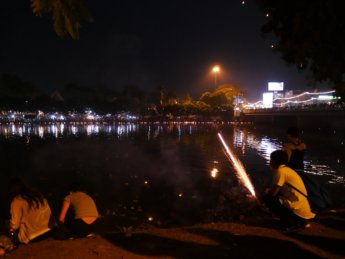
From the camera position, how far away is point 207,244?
21.6ft

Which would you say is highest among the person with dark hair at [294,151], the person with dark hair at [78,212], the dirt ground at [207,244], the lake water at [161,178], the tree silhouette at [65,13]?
the tree silhouette at [65,13]

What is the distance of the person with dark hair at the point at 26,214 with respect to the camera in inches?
240

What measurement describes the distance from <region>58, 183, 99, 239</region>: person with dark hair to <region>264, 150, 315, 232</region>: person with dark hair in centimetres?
324

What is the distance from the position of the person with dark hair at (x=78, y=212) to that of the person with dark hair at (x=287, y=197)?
3.24 metres

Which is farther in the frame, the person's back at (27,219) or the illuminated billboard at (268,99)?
the illuminated billboard at (268,99)

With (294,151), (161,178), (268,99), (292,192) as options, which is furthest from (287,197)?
(268,99)

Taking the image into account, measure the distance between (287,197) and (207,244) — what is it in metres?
1.66

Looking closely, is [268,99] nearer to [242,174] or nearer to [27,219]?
[242,174]

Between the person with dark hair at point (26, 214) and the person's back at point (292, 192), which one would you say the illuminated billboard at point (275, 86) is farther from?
the person with dark hair at point (26, 214)

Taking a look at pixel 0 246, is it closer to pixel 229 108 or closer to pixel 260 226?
pixel 260 226

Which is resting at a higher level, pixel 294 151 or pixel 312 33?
pixel 312 33

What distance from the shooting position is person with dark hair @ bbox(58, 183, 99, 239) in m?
6.70

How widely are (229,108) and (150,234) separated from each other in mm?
109027

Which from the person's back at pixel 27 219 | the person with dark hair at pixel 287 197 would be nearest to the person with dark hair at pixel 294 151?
the person with dark hair at pixel 287 197
